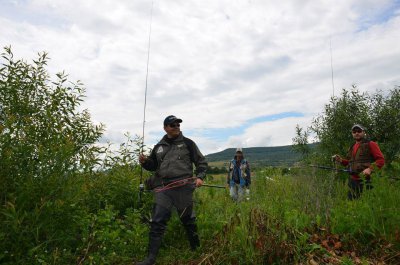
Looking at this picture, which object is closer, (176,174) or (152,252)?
(152,252)

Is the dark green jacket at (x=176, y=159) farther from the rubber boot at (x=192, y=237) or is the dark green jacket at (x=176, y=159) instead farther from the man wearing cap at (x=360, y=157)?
the man wearing cap at (x=360, y=157)

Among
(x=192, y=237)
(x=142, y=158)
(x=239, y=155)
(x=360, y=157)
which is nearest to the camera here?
(x=192, y=237)

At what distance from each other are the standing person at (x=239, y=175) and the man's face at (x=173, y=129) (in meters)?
6.56

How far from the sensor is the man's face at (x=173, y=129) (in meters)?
5.96

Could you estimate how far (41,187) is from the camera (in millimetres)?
4266

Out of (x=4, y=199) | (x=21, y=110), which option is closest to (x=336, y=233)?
(x=4, y=199)

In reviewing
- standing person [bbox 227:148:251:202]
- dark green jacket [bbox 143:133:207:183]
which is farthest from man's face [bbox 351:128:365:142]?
standing person [bbox 227:148:251:202]

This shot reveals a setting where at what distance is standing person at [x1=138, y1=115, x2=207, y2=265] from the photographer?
5.64 meters

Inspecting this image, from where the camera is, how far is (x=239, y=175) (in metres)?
12.3

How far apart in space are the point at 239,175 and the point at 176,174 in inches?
269

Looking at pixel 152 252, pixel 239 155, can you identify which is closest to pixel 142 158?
pixel 152 252

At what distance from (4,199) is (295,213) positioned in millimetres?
4162

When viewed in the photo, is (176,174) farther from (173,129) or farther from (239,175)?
(239,175)

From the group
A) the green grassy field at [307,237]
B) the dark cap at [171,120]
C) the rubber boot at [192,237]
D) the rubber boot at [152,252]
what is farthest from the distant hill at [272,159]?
the rubber boot at [152,252]
